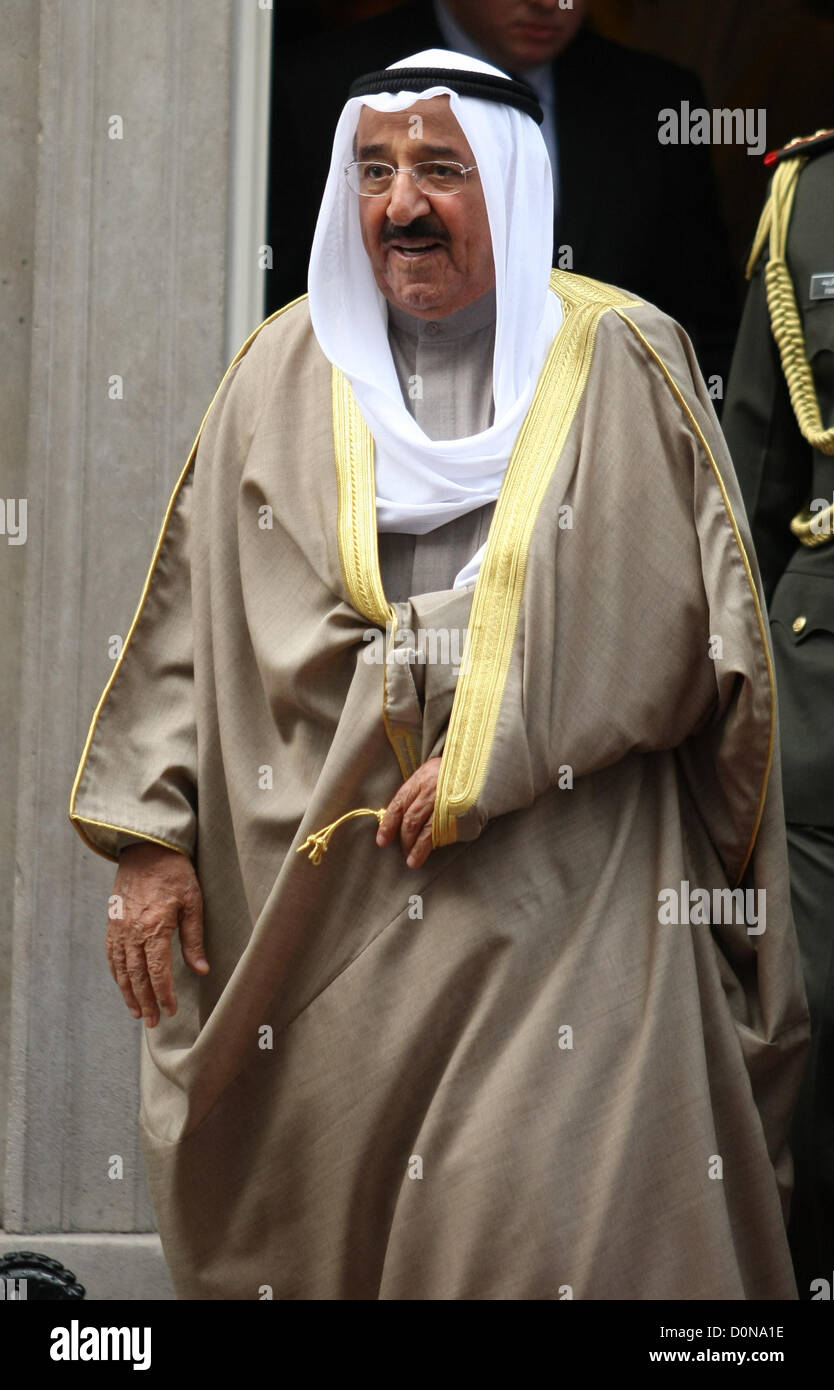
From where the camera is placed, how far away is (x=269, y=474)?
360 centimetres

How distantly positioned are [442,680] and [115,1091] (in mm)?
1617

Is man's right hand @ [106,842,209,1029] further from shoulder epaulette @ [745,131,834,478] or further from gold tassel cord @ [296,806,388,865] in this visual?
shoulder epaulette @ [745,131,834,478]

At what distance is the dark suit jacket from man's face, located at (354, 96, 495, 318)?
105 centimetres

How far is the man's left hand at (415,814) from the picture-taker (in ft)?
10.9

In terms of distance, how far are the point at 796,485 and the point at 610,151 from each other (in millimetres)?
1118

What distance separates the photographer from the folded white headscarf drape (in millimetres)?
3492

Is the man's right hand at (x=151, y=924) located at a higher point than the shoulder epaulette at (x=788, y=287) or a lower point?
lower

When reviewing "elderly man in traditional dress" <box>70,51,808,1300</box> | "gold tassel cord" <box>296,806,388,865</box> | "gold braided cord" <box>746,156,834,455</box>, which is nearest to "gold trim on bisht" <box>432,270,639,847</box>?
"elderly man in traditional dress" <box>70,51,808,1300</box>

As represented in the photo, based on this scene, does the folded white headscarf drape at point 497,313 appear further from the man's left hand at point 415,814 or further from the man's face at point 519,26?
the man's face at point 519,26

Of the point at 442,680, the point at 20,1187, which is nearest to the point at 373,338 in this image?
the point at 442,680

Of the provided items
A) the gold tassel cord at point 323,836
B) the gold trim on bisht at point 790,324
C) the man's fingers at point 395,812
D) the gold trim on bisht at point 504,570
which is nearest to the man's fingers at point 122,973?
the gold tassel cord at point 323,836

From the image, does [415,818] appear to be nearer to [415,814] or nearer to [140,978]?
[415,814]

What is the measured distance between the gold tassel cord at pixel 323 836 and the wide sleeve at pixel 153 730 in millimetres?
318
